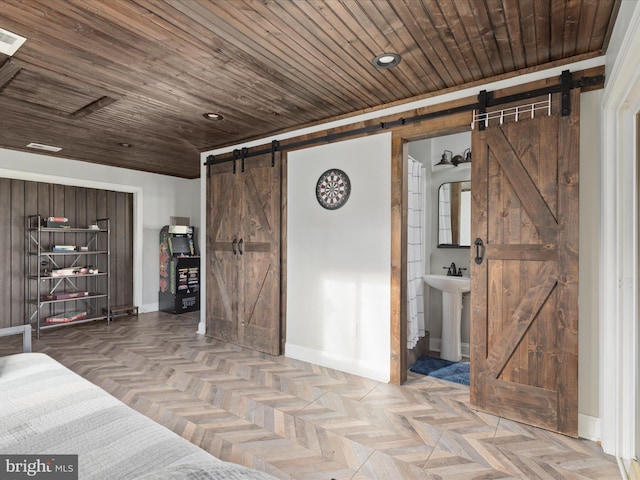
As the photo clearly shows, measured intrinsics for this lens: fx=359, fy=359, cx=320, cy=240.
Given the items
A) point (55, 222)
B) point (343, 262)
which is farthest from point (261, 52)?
point (55, 222)

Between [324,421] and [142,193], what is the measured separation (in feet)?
17.7

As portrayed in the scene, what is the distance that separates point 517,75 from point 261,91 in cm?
198

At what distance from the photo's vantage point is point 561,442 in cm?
232

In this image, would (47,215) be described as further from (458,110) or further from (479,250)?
(479,250)

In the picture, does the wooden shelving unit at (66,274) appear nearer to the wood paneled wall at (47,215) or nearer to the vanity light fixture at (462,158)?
the wood paneled wall at (47,215)

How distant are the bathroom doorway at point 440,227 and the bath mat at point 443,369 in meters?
0.16

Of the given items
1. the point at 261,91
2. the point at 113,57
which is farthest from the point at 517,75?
the point at 113,57

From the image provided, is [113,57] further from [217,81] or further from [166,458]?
[166,458]

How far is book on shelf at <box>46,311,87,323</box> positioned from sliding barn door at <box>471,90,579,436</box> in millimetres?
5613

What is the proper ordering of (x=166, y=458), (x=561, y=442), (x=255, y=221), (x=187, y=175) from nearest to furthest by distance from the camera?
1. (x=166, y=458)
2. (x=561, y=442)
3. (x=255, y=221)
4. (x=187, y=175)

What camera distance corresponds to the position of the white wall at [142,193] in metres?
5.22

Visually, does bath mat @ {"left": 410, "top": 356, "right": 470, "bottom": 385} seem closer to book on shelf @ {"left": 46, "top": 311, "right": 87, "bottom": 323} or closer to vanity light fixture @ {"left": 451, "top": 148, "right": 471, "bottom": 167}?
vanity light fixture @ {"left": 451, "top": 148, "right": 471, "bottom": 167}

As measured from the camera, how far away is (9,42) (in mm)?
2215

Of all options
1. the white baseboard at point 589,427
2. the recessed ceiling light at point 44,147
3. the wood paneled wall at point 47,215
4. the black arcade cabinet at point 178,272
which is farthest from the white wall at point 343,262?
the wood paneled wall at point 47,215
